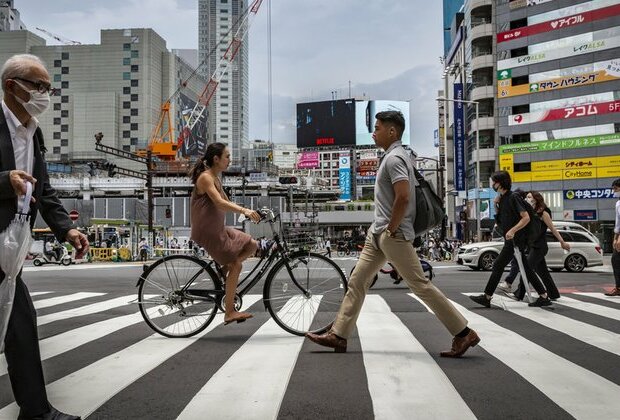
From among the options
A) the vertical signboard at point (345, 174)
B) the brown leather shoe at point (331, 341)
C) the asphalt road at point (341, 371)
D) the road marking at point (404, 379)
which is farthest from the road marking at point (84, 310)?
the vertical signboard at point (345, 174)

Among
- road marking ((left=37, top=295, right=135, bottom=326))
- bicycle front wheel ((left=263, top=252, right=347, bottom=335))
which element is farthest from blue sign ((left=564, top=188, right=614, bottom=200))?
bicycle front wheel ((left=263, top=252, right=347, bottom=335))

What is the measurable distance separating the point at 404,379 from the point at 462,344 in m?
0.81

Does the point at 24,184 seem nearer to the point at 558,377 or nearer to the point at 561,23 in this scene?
the point at 558,377

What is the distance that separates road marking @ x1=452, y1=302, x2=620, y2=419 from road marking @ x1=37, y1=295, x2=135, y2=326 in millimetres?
4747

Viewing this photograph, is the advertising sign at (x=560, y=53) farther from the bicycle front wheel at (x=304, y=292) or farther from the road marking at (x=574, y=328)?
the bicycle front wheel at (x=304, y=292)

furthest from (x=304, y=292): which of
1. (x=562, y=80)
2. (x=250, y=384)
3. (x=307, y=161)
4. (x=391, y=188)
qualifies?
(x=307, y=161)

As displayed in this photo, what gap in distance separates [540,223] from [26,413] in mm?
6676

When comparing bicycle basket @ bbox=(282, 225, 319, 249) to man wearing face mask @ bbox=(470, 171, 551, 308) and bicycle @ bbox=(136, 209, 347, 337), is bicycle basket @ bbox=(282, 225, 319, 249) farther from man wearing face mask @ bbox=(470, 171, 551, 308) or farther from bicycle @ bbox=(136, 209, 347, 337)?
man wearing face mask @ bbox=(470, 171, 551, 308)

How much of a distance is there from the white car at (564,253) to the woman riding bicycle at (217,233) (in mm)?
12972

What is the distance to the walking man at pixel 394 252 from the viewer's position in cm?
396

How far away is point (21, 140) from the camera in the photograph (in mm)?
2480

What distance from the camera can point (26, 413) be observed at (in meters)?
2.35

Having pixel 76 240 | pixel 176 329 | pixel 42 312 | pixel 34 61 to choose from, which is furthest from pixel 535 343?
pixel 42 312

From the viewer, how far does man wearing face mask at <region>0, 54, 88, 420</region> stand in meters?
2.35
